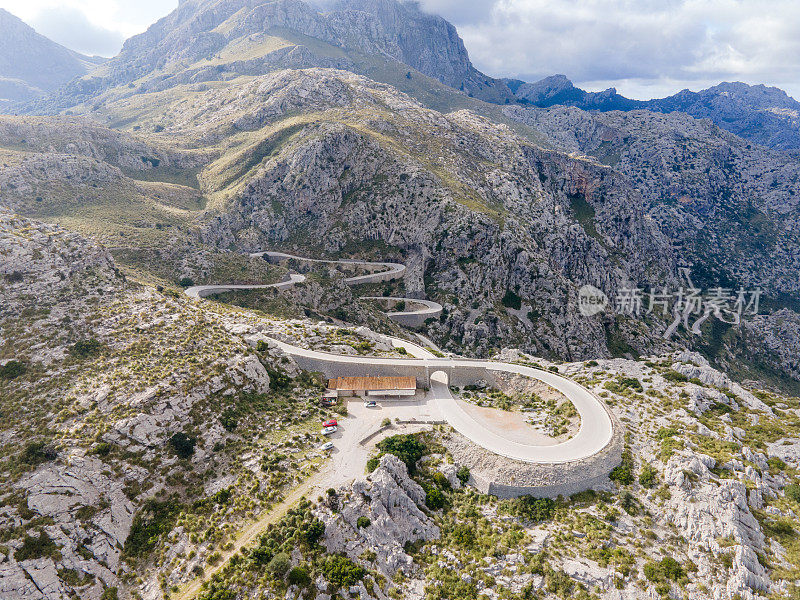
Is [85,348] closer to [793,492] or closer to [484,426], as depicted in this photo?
[484,426]

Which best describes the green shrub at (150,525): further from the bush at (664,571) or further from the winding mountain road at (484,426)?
the bush at (664,571)

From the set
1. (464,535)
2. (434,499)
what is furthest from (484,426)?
(464,535)

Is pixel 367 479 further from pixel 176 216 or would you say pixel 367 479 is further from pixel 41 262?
pixel 176 216

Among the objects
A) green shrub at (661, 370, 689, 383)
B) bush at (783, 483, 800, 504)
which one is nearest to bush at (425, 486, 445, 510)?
bush at (783, 483, 800, 504)

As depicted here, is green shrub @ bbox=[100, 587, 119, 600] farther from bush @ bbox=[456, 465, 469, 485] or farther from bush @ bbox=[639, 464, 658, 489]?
bush @ bbox=[639, 464, 658, 489]

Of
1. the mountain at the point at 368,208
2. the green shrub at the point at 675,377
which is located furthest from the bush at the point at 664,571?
the mountain at the point at 368,208

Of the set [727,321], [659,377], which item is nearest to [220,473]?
[659,377]

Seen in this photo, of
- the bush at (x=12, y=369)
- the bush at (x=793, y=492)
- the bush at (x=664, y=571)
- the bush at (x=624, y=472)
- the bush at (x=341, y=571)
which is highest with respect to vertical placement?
the bush at (x=12, y=369)
